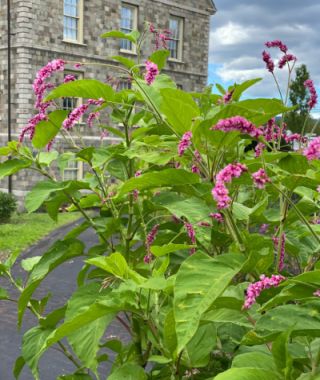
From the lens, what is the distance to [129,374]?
1.88 m

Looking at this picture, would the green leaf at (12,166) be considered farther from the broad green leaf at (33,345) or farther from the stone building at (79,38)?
the stone building at (79,38)

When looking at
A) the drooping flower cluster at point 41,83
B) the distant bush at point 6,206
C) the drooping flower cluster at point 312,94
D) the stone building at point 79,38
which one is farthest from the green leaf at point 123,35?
the stone building at point 79,38

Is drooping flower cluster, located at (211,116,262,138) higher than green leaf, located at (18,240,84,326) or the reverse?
higher

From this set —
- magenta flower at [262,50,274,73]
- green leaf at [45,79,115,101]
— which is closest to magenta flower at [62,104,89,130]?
green leaf at [45,79,115,101]

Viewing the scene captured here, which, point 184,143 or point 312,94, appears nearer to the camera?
point 184,143

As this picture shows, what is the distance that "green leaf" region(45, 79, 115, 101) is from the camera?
1.81 meters

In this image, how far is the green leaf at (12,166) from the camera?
2.19 metres

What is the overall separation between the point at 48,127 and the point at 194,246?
819mm

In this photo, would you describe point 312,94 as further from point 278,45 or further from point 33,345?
point 33,345

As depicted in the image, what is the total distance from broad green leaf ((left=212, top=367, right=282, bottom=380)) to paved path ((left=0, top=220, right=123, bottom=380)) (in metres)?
2.39

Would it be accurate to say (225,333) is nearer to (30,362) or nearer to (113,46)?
A: (30,362)

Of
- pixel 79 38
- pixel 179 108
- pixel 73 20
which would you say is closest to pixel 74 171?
pixel 79 38

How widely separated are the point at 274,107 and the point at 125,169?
0.89 m

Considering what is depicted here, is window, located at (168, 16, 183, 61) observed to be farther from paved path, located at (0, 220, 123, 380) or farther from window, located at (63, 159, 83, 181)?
paved path, located at (0, 220, 123, 380)
